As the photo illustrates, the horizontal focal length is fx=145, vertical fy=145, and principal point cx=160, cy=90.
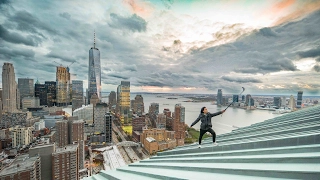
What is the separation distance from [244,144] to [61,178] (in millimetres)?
11851

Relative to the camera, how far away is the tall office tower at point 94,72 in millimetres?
52366

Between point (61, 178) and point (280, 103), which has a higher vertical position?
point (280, 103)

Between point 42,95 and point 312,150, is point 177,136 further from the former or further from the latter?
point 42,95

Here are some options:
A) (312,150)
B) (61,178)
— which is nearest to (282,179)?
(312,150)

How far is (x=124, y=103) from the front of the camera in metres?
32.6

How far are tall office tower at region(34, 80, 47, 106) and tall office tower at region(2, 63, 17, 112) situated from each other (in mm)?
13655

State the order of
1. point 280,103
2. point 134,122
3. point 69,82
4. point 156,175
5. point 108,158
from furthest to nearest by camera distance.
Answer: point 69,82 < point 280,103 < point 134,122 < point 108,158 < point 156,175

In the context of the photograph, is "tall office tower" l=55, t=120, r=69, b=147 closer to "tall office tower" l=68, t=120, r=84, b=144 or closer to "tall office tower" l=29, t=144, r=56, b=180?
"tall office tower" l=68, t=120, r=84, b=144

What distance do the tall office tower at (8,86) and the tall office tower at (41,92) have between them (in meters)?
13.7

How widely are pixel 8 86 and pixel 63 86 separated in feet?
55.6

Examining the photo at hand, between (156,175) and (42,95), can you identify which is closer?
(156,175)

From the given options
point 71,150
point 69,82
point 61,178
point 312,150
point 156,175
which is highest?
point 69,82

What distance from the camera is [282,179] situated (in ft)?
3.61

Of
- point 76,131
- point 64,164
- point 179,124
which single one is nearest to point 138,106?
point 179,124
